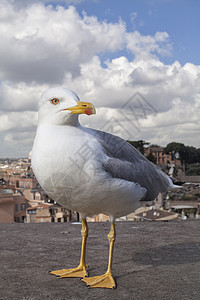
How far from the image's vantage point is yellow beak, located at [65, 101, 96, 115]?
2316mm

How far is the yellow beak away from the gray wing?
30 cm

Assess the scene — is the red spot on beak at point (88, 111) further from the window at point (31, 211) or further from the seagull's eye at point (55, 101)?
the window at point (31, 211)

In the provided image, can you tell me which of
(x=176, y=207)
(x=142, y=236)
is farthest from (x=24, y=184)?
(x=142, y=236)

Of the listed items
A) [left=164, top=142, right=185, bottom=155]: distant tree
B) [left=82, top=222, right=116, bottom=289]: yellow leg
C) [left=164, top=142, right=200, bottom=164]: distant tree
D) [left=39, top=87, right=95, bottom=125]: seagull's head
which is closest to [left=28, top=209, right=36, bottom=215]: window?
[left=82, top=222, right=116, bottom=289]: yellow leg

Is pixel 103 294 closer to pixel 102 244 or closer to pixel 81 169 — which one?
pixel 81 169

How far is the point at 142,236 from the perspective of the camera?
418 centimetres

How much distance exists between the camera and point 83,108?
2.32 metres

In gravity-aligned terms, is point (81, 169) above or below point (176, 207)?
above

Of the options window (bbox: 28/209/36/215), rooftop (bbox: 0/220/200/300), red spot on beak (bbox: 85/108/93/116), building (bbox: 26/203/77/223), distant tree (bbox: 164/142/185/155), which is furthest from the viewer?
distant tree (bbox: 164/142/185/155)

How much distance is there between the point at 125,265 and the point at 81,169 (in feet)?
3.95

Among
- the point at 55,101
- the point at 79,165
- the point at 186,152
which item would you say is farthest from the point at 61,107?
the point at 186,152

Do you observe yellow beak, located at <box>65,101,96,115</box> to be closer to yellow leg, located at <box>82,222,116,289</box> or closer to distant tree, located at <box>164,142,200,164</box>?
yellow leg, located at <box>82,222,116,289</box>

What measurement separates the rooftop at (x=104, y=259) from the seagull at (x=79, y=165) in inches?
8.3

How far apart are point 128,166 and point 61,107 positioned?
2.30 ft
